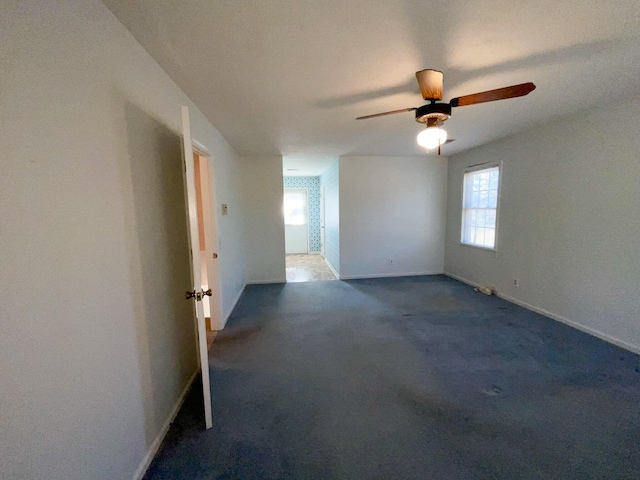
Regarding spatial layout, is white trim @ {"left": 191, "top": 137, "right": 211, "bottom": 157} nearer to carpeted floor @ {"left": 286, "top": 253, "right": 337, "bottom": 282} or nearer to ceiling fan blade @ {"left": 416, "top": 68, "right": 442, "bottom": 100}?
ceiling fan blade @ {"left": 416, "top": 68, "right": 442, "bottom": 100}

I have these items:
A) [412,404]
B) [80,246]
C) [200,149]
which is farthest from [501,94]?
[200,149]

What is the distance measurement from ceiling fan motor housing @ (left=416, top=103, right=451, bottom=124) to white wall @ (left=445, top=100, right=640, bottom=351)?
2061mm

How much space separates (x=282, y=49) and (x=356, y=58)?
19.1 inches

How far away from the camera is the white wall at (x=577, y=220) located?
255 centimetres

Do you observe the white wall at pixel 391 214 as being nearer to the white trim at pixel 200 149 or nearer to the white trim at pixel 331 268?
the white trim at pixel 331 268

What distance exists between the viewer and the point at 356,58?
173 centimetres

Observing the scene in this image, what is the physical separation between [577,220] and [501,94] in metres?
2.26

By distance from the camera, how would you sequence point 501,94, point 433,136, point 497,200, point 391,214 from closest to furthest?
point 501,94
point 433,136
point 497,200
point 391,214

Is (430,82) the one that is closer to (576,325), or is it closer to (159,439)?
(159,439)

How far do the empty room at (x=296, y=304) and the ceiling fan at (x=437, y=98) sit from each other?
2 cm

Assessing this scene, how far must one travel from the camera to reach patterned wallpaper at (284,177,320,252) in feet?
26.2

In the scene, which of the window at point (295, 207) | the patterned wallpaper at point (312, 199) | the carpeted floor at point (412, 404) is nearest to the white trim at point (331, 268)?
the patterned wallpaper at point (312, 199)

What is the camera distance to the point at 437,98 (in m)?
1.92

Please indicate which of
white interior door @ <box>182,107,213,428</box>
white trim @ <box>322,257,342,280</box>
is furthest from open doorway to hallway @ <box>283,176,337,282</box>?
white interior door @ <box>182,107,213,428</box>
